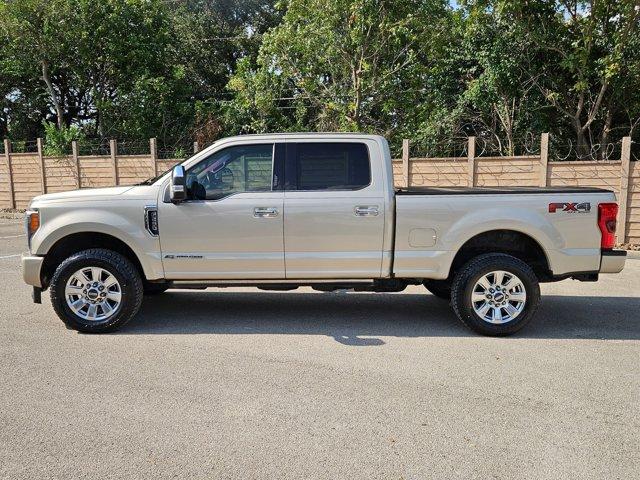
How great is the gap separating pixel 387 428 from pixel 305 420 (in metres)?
0.56

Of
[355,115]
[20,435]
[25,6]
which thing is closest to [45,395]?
[20,435]

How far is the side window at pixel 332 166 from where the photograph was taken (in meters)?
6.05

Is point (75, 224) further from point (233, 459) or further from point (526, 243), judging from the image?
point (526, 243)

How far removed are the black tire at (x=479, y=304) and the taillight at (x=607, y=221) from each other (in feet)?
2.61

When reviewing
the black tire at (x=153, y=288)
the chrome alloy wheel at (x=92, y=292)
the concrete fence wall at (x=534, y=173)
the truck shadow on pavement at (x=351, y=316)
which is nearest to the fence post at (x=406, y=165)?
the concrete fence wall at (x=534, y=173)

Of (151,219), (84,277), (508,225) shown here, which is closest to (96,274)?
(84,277)

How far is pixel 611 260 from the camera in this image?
232 inches

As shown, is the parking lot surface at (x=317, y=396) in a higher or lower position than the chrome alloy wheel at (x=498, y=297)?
lower

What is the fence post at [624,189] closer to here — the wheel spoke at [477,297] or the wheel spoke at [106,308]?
the wheel spoke at [477,297]

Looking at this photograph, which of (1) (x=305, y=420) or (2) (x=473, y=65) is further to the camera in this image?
(2) (x=473, y=65)

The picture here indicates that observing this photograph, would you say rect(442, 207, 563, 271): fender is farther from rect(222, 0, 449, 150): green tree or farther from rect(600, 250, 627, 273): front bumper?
rect(222, 0, 449, 150): green tree

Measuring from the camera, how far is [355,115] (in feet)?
50.6

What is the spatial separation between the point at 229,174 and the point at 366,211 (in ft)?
4.83

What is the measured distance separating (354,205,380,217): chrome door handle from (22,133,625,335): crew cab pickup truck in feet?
0.03
